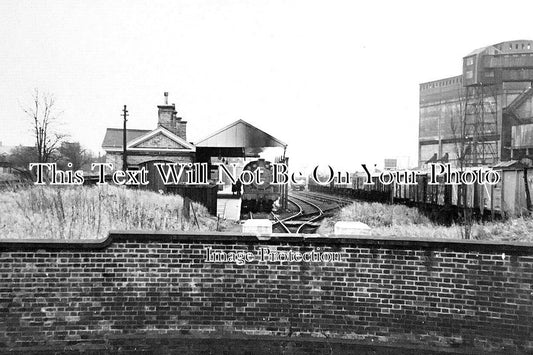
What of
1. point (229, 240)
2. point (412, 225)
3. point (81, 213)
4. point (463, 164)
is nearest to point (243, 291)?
point (229, 240)

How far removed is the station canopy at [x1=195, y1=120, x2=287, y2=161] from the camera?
1334cm

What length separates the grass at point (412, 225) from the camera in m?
9.20

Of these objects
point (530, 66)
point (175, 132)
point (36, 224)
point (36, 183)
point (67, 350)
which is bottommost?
point (67, 350)

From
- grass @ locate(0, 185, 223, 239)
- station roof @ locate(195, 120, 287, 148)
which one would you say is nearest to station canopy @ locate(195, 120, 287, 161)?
station roof @ locate(195, 120, 287, 148)

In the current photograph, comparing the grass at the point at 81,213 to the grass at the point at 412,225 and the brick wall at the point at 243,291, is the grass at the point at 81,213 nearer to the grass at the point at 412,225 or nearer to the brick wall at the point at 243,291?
the brick wall at the point at 243,291

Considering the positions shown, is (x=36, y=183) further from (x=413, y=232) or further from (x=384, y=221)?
(x=384, y=221)

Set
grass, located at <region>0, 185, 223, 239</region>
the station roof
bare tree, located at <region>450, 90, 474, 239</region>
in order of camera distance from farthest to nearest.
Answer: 1. the station roof
2. bare tree, located at <region>450, 90, 474, 239</region>
3. grass, located at <region>0, 185, 223, 239</region>

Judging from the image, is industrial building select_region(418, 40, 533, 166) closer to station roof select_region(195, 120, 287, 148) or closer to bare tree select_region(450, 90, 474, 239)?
bare tree select_region(450, 90, 474, 239)

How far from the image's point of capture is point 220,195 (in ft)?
62.2

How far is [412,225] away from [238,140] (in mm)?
6700

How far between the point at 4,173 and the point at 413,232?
11342 millimetres

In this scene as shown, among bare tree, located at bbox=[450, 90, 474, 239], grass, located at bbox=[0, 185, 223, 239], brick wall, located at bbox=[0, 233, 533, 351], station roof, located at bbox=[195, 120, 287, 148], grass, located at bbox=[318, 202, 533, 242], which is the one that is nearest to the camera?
brick wall, located at bbox=[0, 233, 533, 351]

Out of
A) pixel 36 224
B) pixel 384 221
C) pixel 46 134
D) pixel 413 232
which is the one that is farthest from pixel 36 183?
pixel 384 221

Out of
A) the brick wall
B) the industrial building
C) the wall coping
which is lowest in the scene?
the brick wall
